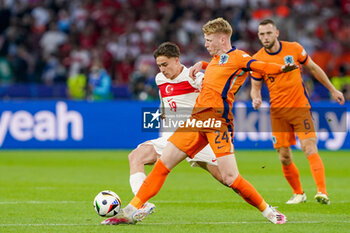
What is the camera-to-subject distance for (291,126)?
31.7 feet

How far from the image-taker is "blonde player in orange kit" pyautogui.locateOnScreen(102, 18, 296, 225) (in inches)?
283

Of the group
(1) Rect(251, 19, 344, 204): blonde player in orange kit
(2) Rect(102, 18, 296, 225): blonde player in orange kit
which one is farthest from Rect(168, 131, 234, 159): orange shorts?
(1) Rect(251, 19, 344, 204): blonde player in orange kit

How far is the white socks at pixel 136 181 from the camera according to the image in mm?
7773

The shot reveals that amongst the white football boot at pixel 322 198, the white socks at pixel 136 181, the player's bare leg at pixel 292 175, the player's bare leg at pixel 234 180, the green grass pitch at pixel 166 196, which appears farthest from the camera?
the player's bare leg at pixel 292 175

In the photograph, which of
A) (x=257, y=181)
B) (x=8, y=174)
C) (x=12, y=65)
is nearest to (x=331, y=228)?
(x=257, y=181)

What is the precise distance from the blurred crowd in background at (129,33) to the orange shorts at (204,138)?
12.6 metres

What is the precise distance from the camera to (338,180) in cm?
1243

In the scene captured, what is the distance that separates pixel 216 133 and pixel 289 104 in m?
2.60

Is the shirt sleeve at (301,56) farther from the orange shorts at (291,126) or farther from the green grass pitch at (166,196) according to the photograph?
the green grass pitch at (166,196)

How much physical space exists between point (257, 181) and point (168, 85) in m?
4.63

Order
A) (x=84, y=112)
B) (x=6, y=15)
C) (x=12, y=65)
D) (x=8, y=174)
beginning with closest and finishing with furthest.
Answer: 1. (x=8, y=174)
2. (x=84, y=112)
3. (x=12, y=65)
4. (x=6, y=15)

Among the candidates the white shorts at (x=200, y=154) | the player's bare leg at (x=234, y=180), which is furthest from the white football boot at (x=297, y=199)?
the player's bare leg at (x=234, y=180)

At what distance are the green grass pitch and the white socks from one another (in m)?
0.37

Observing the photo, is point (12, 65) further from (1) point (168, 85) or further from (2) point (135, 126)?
(1) point (168, 85)
